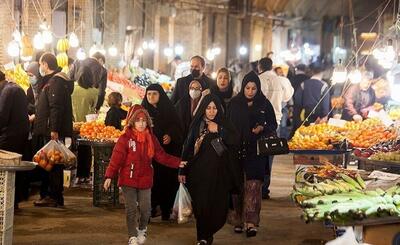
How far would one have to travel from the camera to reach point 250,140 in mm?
9992

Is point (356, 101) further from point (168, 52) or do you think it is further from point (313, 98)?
point (168, 52)

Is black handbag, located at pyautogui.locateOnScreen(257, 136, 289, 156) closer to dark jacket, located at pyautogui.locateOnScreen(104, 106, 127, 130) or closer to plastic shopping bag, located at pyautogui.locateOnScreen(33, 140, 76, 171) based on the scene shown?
plastic shopping bag, located at pyautogui.locateOnScreen(33, 140, 76, 171)

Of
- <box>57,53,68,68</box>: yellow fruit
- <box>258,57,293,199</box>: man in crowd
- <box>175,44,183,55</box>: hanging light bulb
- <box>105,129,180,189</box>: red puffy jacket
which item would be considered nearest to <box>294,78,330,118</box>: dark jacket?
<box>258,57,293,199</box>: man in crowd

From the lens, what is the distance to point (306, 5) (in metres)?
51.9

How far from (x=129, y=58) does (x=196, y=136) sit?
17.0 meters

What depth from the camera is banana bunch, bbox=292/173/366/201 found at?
25.5ft

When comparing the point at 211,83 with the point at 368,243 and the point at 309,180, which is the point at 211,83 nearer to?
the point at 309,180

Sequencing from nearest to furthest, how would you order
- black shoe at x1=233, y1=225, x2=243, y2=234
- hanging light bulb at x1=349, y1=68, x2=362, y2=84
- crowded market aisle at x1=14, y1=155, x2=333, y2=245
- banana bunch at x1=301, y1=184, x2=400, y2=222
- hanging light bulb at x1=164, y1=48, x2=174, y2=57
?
banana bunch at x1=301, y1=184, x2=400, y2=222 < crowded market aisle at x1=14, y1=155, x2=333, y2=245 < black shoe at x1=233, y1=225, x2=243, y2=234 < hanging light bulb at x1=349, y1=68, x2=362, y2=84 < hanging light bulb at x1=164, y1=48, x2=174, y2=57

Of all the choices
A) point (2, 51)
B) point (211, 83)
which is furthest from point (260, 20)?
point (211, 83)

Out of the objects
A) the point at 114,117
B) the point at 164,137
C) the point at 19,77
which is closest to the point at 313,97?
the point at 114,117

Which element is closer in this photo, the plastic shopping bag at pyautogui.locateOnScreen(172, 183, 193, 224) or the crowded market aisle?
the plastic shopping bag at pyautogui.locateOnScreen(172, 183, 193, 224)

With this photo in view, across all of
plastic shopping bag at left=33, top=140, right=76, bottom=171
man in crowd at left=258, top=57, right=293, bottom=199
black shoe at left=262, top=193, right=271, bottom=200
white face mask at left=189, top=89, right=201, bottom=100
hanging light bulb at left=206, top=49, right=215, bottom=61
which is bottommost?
black shoe at left=262, top=193, right=271, bottom=200

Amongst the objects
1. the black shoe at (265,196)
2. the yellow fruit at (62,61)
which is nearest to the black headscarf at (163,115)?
the black shoe at (265,196)

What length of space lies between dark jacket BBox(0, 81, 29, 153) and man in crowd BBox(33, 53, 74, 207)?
1.24ft
